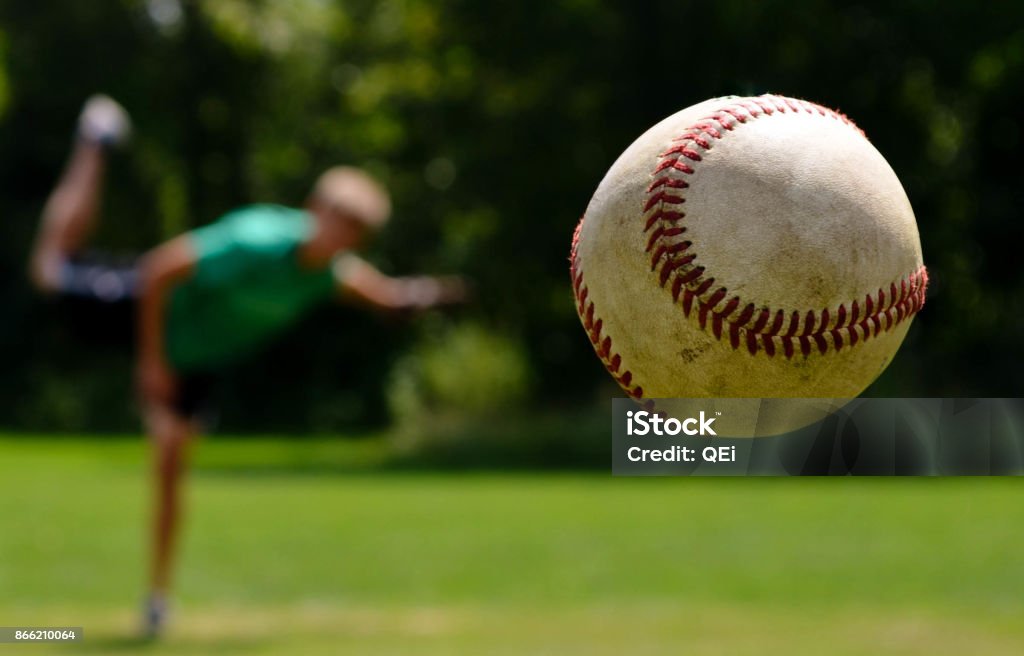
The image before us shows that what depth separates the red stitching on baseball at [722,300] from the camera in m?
2.79

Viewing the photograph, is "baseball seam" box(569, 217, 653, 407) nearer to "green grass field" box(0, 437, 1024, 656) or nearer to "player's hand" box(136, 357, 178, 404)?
"green grass field" box(0, 437, 1024, 656)

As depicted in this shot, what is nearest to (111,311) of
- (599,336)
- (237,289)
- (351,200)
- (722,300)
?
(237,289)

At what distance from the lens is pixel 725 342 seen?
283cm

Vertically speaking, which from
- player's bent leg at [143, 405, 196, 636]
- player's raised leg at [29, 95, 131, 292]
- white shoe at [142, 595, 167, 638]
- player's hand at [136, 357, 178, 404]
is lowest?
white shoe at [142, 595, 167, 638]

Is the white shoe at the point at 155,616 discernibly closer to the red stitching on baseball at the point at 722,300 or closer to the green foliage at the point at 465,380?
the red stitching on baseball at the point at 722,300

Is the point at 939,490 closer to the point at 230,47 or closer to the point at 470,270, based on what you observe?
the point at 470,270

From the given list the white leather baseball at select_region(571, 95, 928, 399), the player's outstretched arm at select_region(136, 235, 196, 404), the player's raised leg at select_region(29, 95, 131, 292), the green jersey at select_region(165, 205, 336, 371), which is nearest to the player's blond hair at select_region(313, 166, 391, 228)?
the green jersey at select_region(165, 205, 336, 371)

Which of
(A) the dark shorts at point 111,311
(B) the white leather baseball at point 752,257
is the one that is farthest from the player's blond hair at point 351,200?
(B) the white leather baseball at point 752,257

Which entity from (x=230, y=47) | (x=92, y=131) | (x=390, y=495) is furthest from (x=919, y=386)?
(x=230, y=47)

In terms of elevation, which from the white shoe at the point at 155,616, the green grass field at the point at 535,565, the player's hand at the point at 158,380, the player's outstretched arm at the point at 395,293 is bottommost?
the green grass field at the point at 535,565

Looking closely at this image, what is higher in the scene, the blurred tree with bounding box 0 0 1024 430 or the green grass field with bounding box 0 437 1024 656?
the blurred tree with bounding box 0 0 1024 430

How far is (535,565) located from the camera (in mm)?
9922

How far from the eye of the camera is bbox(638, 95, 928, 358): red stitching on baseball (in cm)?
279

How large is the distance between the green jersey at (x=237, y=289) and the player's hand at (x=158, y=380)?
0.22ft
